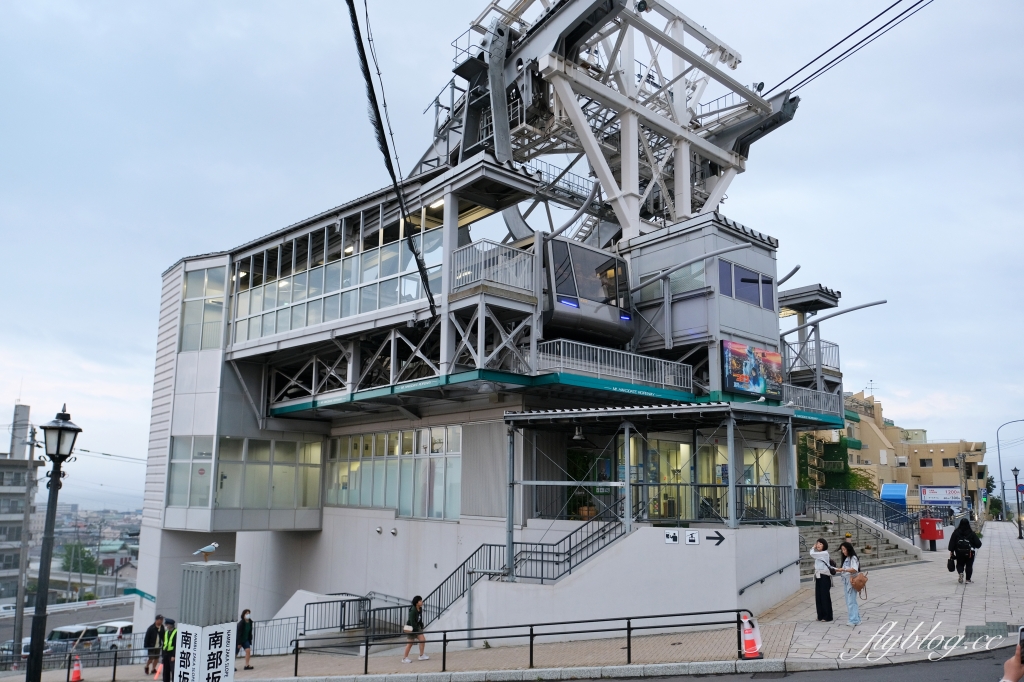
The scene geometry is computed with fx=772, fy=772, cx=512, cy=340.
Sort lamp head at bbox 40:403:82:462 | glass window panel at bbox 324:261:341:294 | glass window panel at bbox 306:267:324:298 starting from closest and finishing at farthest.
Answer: lamp head at bbox 40:403:82:462 → glass window panel at bbox 324:261:341:294 → glass window panel at bbox 306:267:324:298

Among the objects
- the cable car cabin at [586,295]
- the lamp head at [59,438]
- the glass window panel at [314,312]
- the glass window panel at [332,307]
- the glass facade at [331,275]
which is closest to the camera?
the lamp head at [59,438]

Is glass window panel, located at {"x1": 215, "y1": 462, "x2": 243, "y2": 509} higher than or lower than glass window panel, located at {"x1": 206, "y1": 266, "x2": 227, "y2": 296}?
lower

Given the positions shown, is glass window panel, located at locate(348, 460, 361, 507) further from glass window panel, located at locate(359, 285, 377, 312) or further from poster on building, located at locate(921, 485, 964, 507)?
poster on building, located at locate(921, 485, 964, 507)

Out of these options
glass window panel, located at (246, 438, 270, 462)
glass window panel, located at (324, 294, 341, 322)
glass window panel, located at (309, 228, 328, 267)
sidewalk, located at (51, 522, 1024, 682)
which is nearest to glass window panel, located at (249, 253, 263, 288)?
glass window panel, located at (309, 228, 328, 267)

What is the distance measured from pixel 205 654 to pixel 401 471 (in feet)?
52.6

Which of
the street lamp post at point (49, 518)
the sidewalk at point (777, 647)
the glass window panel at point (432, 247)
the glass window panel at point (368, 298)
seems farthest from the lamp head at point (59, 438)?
the glass window panel at point (368, 298)

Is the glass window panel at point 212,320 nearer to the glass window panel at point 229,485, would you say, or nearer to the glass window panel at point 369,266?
the glass window panel at point 229,485

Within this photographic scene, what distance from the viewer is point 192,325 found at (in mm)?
29797

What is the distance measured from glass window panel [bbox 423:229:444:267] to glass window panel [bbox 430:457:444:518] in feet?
20.9

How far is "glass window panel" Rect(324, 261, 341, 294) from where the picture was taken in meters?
25.3

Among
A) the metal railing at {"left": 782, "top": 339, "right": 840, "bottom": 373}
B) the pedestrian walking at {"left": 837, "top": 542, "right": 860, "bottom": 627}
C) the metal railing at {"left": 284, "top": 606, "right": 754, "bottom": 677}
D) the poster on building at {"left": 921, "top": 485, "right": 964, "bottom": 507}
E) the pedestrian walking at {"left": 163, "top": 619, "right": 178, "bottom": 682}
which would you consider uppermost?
the metal railing at {"left": 782, "top": 339, "right": 840, "bottom": 373}

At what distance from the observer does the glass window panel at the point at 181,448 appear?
28.4 metres

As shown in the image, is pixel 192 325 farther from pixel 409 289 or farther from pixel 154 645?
pixel 154 645

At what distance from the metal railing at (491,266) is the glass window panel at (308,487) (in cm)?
1293
